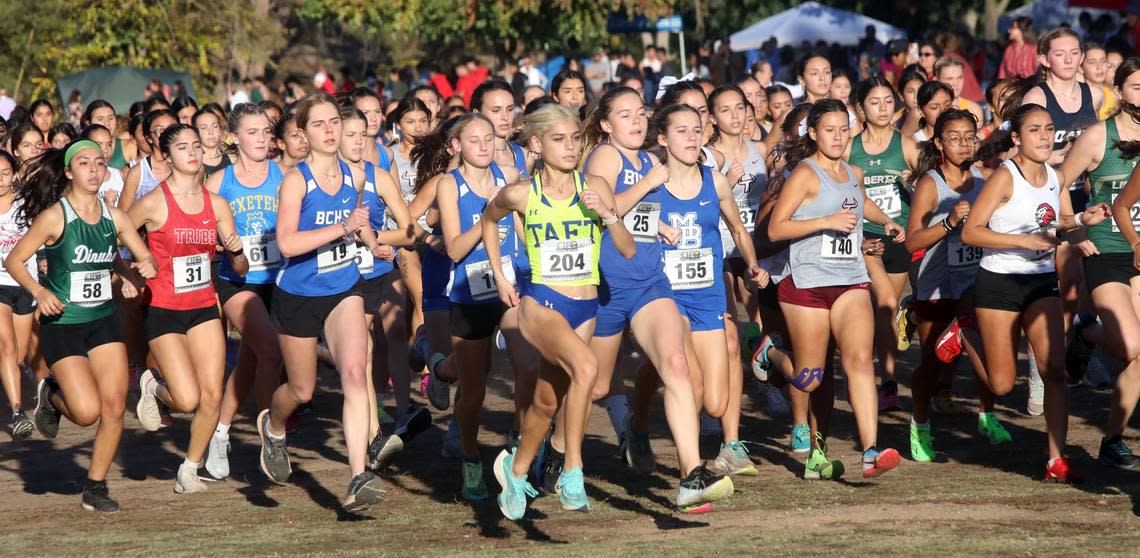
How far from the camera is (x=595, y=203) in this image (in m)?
6.61

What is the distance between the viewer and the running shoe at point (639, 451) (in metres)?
8.12

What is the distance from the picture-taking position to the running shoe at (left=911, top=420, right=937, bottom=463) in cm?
821

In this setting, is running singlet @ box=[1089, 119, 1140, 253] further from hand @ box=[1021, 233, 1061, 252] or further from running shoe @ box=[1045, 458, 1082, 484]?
running shoe @ box=[1045, 458, 1082, 484]

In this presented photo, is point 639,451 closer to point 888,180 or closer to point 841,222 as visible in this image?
point 841,222

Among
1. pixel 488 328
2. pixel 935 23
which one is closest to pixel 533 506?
pixel 488 328

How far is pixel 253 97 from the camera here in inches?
1072

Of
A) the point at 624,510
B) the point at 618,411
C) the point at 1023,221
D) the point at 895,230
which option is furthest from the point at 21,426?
the point at 1023,221

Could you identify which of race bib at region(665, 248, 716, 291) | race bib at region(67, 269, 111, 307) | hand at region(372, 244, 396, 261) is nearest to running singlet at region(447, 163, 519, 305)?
hand at region(372, 244, 396, 261)

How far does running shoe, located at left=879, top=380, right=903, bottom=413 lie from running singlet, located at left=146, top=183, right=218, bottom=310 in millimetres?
4197

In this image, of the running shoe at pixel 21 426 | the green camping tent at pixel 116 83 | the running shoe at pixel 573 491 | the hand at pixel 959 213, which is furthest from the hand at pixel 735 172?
the green camping tent at pixel 116 83

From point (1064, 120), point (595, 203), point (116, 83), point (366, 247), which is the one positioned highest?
point (116, 83)

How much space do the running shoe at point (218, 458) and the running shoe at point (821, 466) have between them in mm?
3164

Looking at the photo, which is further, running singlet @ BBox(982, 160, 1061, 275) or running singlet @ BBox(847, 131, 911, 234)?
running singlet @ BBox(847, 131, 911, 234)

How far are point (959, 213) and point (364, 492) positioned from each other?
3.38 metres
